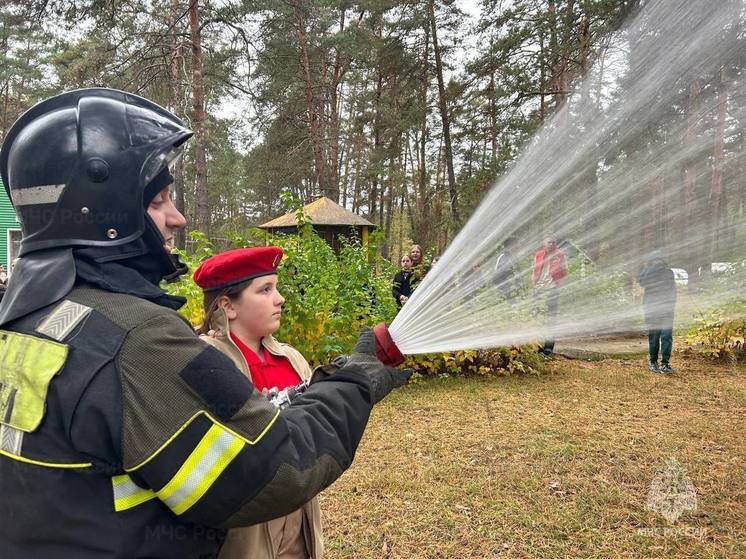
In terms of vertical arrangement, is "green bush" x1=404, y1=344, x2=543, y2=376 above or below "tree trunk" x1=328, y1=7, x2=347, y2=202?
below

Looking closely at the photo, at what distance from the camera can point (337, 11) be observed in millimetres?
23125

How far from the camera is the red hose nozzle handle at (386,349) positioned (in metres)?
1.74

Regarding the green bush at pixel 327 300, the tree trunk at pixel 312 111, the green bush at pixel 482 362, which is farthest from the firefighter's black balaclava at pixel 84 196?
the tree trunk at pixel 312 111

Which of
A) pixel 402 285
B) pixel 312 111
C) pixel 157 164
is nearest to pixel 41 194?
pixel 157 164

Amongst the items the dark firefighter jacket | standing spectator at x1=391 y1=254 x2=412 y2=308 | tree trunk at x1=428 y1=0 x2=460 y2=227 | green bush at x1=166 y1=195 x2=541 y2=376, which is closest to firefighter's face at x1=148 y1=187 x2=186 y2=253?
the dark firefighter jacket

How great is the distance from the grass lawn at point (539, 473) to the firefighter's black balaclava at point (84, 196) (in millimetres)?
3059

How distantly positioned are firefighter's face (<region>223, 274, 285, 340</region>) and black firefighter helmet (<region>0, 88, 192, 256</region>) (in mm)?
1044

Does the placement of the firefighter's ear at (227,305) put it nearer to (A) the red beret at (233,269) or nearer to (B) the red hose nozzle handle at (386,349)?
(A) the red beret at (233,269)

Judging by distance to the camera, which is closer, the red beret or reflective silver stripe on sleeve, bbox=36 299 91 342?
reflective silver stripe on sleeve, bbox=36 299 91 342

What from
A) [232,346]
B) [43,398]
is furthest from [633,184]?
[43,398]

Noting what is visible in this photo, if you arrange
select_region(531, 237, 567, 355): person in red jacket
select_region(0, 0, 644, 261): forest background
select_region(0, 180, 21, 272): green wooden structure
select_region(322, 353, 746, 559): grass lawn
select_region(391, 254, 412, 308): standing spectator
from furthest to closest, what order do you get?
select_region(0, 180, 21, 272): green wooden structure → select_region(0, 0, 644, 261): forest background → select_region(391, 254, 412, 308): standing spectator → select_region(322, 353, 746, 559): grass lawn → select_region(531, 237, 567, 355): person in red jacket

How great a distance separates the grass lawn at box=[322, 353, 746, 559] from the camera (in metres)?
3.65

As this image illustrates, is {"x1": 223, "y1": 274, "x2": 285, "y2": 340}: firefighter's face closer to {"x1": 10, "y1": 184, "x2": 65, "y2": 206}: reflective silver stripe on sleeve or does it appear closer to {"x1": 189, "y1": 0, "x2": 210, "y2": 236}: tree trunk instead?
{"x1": 10, "y1": 184, "x2": 65, "y2": 206}: reflective silver stripe on sleeve

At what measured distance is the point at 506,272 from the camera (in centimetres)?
314
